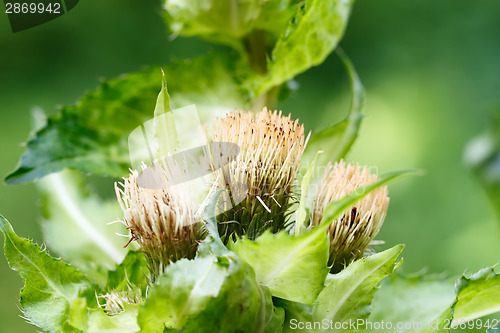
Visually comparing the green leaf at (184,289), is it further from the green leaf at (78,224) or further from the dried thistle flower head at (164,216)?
the green leaf at (78,224)

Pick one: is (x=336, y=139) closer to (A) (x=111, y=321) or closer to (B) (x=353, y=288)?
(B) (x=353, y=288)

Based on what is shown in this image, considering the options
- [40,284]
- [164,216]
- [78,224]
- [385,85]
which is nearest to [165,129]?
[164,216]

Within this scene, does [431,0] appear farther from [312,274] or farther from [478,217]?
[312,274]

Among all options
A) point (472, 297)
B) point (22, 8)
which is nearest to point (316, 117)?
point (22, 8)

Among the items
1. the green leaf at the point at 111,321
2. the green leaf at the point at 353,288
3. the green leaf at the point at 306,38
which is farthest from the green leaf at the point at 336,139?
the green leaf at the point at 111,321

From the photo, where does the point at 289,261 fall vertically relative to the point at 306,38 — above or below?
below
